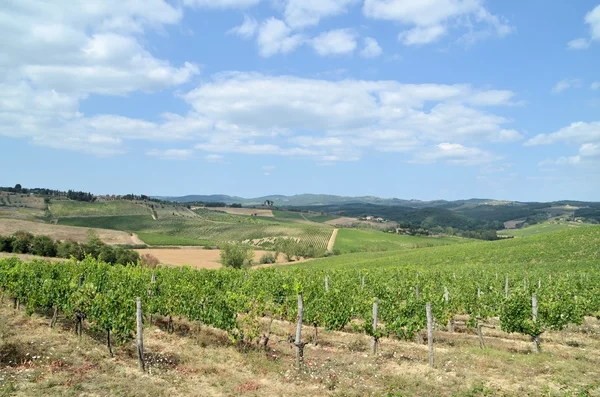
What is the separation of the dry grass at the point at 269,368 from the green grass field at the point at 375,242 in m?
73.7

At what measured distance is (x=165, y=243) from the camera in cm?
9231

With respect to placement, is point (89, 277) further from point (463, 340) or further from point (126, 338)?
point (463, 340)

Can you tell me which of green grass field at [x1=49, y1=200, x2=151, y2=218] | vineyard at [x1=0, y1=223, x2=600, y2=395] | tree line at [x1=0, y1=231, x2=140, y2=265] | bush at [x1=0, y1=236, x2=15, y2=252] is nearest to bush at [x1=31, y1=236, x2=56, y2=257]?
tree line at [x1=0, y1=231, x2=140, y2=265]

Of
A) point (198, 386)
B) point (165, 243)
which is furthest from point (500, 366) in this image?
point (165, 243)

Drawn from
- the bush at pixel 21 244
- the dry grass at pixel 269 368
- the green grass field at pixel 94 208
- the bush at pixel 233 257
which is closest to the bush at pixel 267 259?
the bush at pixel 233 257

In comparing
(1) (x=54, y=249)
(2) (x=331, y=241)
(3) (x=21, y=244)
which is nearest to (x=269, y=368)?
(1) (x=54, y=249)

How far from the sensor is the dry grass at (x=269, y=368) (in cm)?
1139

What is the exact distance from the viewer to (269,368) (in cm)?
1331

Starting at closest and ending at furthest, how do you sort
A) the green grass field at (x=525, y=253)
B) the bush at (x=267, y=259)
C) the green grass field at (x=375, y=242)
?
the green grass field at (x=525, y=253), the bush at (x=267, y=259), the green grass field at (x=375, y=242)

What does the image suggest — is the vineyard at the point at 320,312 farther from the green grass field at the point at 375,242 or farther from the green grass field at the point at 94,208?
the green grass field at the point at 94,208

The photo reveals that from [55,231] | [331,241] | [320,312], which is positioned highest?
[320,312]

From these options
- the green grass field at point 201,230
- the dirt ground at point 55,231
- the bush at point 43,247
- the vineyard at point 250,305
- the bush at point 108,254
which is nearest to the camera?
the vineyard at point 250,305

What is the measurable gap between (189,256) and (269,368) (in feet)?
222

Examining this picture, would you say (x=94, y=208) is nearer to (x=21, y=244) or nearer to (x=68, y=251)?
(x=21, y=244)
